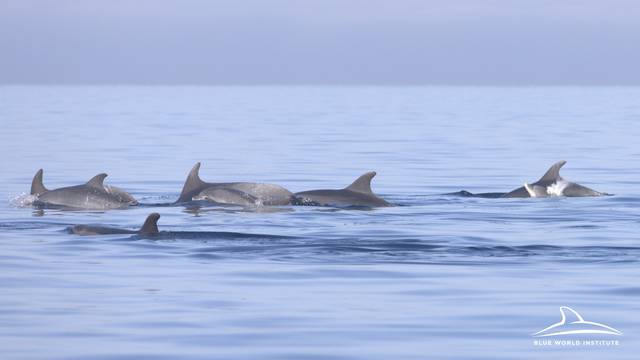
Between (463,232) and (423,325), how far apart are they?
825 centimetres

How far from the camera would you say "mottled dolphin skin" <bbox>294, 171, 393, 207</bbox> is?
25.6 metres

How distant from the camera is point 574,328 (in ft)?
42.9

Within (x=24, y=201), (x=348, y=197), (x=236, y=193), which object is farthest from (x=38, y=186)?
(x=348, y=197)

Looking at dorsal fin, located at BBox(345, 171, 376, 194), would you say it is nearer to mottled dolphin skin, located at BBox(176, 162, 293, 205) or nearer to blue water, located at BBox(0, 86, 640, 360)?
blue water, located at BBox(0, 86, 640, 360)

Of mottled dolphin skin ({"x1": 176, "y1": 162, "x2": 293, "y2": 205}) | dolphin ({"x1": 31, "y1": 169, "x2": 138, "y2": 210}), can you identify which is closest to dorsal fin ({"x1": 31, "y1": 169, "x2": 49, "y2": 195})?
dolphin ({"x1": 31, "y1": 169, "x2": 138, "y2": 210})

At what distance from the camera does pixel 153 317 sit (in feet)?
44.6

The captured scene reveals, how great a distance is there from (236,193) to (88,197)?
255cm

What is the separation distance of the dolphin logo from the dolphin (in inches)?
524

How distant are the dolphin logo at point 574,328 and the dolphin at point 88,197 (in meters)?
13.3

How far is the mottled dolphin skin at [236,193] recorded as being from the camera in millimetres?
25891

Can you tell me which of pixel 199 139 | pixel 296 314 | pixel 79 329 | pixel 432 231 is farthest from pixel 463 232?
pixel 199 139

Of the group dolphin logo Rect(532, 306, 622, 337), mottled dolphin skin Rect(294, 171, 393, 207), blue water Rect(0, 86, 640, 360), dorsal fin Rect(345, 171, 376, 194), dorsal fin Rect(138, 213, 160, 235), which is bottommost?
dolphin logo Rect(532, 306, 622, 337)

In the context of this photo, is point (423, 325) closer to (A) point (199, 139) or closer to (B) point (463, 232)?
(B) point (463, 232)

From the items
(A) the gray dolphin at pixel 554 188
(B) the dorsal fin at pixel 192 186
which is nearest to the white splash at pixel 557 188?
(A) the gray dolphin at pixel 554 188
